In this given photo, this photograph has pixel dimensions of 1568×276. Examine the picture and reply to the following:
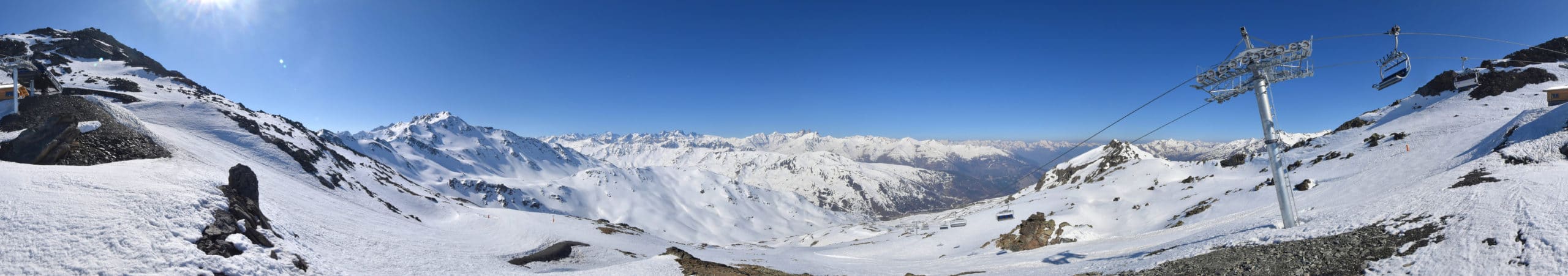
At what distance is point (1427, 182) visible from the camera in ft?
73.2

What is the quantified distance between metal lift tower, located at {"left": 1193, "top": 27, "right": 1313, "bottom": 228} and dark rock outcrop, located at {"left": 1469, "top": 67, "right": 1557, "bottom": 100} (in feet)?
288

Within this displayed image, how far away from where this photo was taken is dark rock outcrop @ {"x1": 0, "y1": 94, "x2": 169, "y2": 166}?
28.8 metres

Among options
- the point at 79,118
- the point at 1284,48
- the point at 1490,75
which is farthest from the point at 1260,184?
the point at 79,118

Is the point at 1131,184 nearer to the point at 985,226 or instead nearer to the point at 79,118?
the point at 985,226

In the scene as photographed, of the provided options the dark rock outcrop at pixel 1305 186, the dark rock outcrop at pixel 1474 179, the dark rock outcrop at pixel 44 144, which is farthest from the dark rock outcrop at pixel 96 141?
the dark rock outcrop at pixel 1305 186

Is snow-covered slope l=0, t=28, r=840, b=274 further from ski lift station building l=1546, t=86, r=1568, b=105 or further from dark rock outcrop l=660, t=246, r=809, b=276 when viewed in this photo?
ski lift station building l=1546, t=86, r=1568, b=105

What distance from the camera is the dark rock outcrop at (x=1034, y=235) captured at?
48216 mm

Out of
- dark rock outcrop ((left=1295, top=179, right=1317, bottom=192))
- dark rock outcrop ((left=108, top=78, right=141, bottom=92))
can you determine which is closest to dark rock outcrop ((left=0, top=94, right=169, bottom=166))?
dark rock outcrop ((left=108, top=78, right=141, bottom=92))

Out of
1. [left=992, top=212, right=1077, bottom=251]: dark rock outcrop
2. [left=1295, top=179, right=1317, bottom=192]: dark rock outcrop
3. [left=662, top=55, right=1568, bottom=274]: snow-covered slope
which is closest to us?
[left=662, top=55, right=1568, bottom=274]: snow-covered slope

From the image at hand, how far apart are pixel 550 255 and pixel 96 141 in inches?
1098

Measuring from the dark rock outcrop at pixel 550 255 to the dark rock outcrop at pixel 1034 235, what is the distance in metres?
40.4

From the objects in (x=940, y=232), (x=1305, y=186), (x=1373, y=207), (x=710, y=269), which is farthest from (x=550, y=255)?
(x=940, y=232)

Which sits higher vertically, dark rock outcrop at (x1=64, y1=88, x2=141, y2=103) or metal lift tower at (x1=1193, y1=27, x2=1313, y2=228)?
dark rock outcrop at (x1=64, y1=88, x2=141, y2=103)

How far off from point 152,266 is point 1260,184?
7380cm
